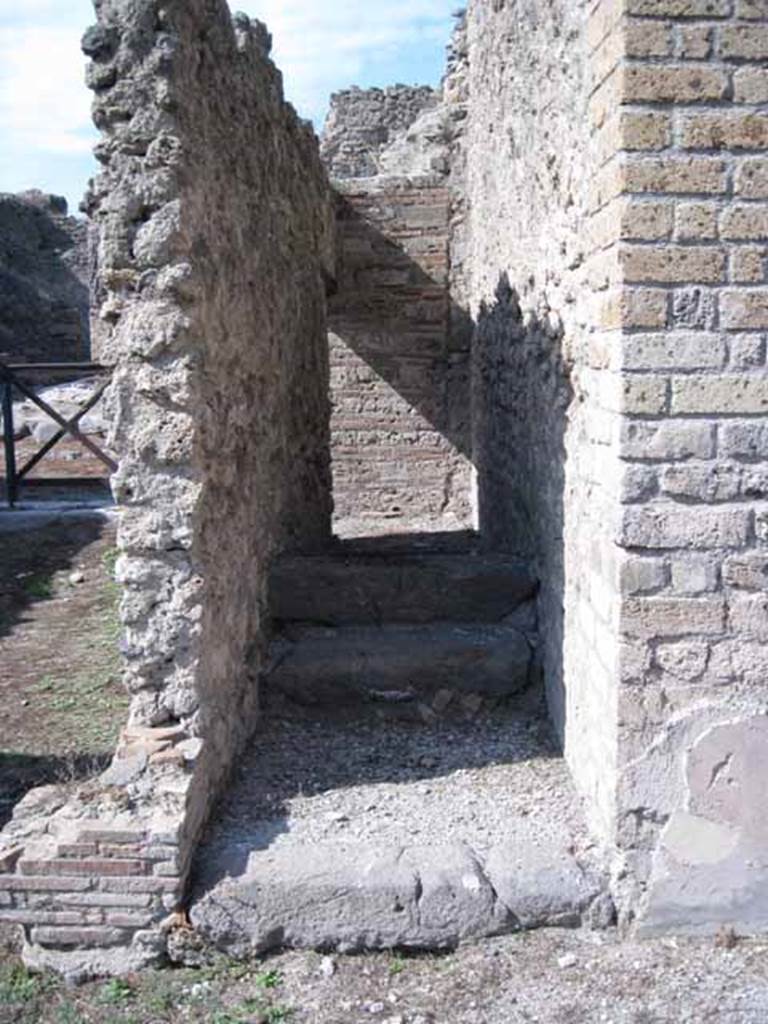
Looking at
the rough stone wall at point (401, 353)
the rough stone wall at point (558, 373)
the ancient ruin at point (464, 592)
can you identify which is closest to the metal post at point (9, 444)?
the rough stone wall at point (401, 353)

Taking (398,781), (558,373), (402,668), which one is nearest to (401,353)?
(402,668)

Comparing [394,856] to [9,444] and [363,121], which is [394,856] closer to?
[9,444]

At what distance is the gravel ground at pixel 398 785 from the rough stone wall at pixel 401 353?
5.24 meters

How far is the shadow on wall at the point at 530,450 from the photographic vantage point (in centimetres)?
408

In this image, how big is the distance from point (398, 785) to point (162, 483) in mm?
1428

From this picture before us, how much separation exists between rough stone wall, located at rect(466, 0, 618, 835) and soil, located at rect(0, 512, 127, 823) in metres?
1.94

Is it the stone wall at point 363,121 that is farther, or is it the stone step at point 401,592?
the stone wall at point 363,121

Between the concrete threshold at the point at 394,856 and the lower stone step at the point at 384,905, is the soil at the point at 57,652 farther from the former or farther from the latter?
the lower stone step at the point at 384,905

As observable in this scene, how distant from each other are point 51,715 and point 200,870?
1.84 m

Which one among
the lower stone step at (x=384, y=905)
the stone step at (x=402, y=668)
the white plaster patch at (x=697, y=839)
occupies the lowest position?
the lower stone step at (x=384, y=905)

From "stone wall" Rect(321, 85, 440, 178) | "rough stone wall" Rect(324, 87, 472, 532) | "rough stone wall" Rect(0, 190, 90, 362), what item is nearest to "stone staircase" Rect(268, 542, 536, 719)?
"rough stone wall" Rect(324, 87, 472, 532)

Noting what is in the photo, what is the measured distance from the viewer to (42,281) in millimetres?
20703

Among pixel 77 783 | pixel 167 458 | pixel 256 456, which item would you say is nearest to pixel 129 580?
pixel 167 458

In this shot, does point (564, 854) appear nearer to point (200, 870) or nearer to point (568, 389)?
point (200, 870)
